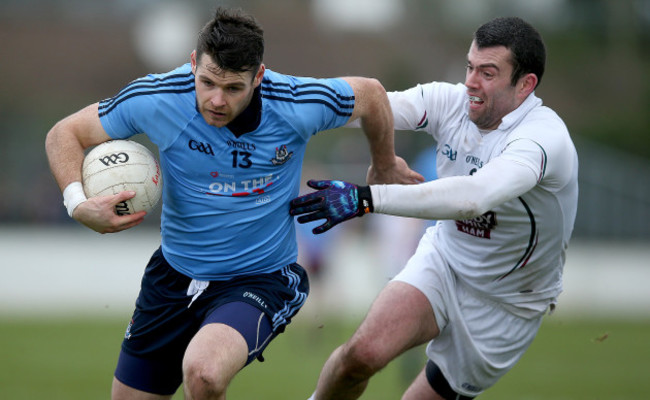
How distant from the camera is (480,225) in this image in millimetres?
5941

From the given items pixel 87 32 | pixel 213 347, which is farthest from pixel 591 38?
pixel 213 347

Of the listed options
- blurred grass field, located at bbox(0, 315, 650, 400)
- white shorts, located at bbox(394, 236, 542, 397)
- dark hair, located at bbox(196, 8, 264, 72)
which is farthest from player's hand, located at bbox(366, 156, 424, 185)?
blurred grass field, located at bbox(0, 315, 650, 400)

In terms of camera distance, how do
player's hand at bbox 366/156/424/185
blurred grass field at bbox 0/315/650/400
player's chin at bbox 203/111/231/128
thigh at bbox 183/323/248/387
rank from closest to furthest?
thigh at bbox 183/323/248/387 → player's chin at bbox 203/111/231/128 → player's hand at bbox 366/156/424/185 → blurred grass field at bbox 0/315/650/400

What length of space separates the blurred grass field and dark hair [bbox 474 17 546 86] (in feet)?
9.68

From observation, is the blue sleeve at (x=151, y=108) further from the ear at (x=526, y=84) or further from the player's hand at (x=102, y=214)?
the ear at (x=526, y=84)

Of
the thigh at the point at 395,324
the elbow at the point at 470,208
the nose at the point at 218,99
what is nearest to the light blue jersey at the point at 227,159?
the nose at the point at 218,99

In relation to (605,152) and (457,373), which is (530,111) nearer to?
(457,373)

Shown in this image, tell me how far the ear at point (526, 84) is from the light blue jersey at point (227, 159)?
108cm

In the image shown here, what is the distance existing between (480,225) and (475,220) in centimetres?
5

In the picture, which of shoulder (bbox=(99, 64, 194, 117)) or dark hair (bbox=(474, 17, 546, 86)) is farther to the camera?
dark hair (bbox=(474, 17, 546, 86))

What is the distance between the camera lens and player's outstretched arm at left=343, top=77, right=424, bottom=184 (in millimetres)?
5840

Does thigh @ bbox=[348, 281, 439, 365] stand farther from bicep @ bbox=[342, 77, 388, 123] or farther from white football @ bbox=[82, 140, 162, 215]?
white football @ bbox=[82, 140, 162, 215]

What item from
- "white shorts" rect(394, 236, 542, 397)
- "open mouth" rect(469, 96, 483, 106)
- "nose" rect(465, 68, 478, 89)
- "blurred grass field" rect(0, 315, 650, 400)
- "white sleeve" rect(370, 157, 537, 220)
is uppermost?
"nose" rect(465, 68, 478, 89)

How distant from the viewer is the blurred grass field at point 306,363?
9898 mm
